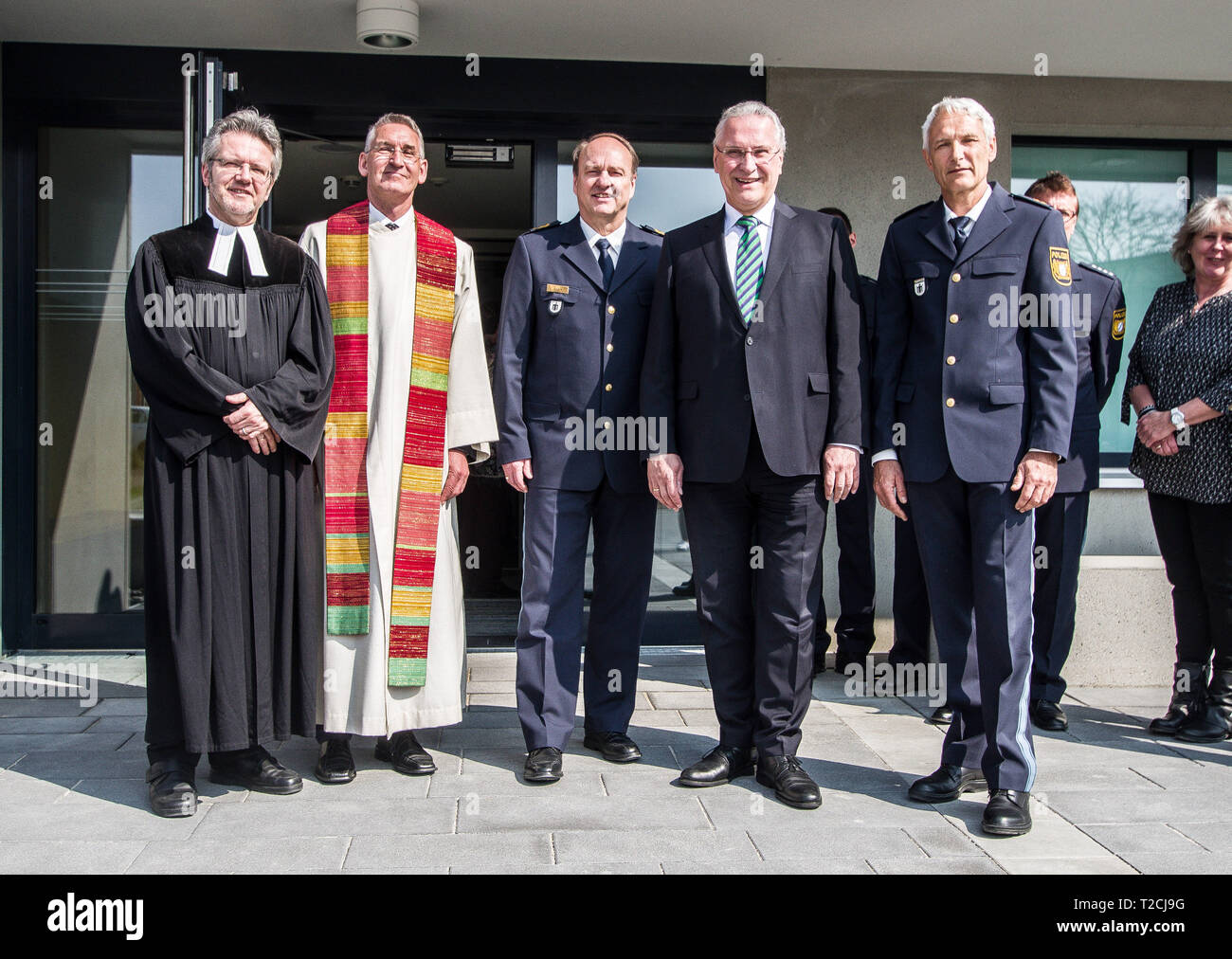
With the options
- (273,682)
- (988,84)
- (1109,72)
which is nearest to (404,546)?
(273,682)

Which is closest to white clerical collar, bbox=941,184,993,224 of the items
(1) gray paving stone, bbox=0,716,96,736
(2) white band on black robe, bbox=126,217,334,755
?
(2) white band on black robe, bbox=126,217,334,755

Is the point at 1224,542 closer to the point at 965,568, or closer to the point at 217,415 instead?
the point at 965,568

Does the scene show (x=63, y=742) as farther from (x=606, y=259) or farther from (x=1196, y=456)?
(x=1196, y=456)

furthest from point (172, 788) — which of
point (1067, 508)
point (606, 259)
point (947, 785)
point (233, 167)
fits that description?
point (1067, 508)

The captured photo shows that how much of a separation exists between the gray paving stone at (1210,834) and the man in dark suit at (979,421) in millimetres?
470

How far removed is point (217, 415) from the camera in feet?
11.4

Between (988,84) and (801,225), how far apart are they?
3070 mm

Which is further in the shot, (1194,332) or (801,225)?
(1194,332)

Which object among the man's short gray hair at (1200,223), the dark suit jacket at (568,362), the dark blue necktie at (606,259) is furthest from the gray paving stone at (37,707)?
the man's short gray hair at (1200,223)

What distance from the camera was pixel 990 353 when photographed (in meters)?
3.33

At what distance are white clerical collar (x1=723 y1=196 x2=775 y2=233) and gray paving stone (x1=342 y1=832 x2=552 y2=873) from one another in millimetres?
1961

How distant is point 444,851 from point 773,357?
173 centimetres

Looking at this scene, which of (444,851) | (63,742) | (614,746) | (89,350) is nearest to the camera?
(444,851)

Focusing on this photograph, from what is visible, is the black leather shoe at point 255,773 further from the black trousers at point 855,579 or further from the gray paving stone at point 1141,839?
the black trousers at point 855,579
